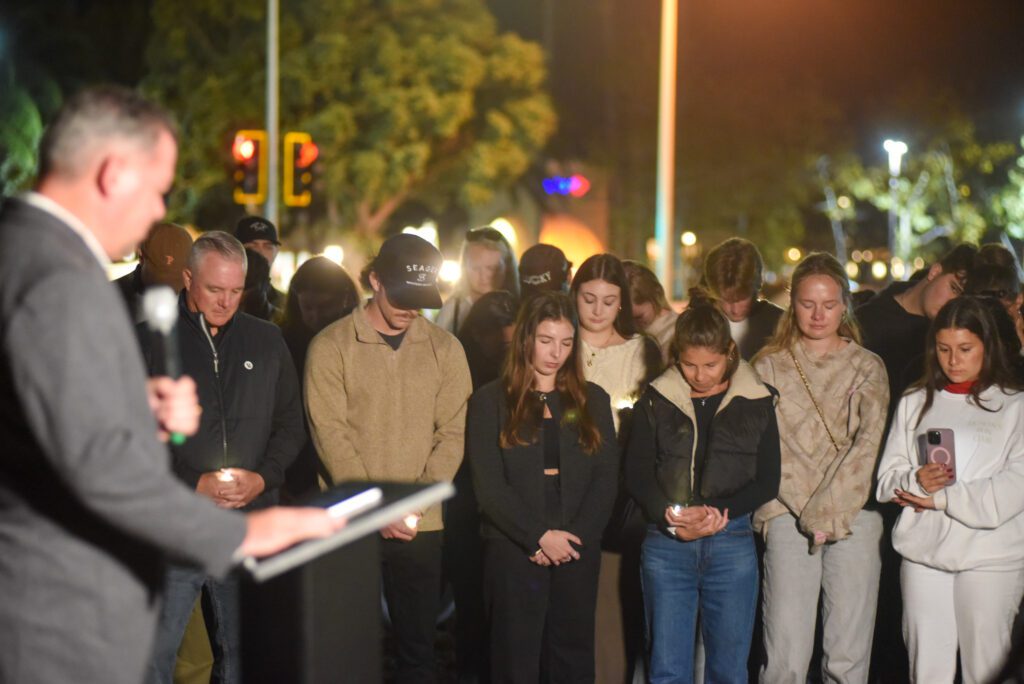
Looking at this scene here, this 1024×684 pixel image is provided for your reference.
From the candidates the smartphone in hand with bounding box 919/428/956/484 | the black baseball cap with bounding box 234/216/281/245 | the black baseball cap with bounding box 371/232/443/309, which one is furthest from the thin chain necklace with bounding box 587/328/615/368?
the black baseball cap with bounding box 234/216/281/245

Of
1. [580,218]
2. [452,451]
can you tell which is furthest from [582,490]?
Answer: [580,218]

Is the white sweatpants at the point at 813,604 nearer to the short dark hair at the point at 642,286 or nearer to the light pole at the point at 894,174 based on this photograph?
the short dark hair at the point at 642,286

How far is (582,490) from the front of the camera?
5.96m

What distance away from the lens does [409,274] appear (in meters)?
5.91

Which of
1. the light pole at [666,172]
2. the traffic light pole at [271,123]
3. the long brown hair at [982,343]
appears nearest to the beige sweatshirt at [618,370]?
the long brown hair at [982,343]

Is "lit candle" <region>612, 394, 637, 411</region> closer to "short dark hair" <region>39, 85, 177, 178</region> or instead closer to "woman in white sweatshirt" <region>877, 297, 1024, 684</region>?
"woman in white sweatshirt" <region>877, 297, 1024, 684</region>

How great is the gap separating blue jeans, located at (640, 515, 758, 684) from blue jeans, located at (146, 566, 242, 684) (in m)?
1.97

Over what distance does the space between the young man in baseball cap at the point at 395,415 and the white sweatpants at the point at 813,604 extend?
1697 mm

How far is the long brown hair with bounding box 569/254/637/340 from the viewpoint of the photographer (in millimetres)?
6812

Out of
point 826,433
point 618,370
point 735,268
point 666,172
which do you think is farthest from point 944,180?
point 826,433

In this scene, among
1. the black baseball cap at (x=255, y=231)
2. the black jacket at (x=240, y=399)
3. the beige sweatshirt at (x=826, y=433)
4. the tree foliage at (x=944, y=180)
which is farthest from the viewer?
the tree foliage at (x=944, y=180)

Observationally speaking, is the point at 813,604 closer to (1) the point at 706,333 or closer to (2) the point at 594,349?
(1) the point at 706,333

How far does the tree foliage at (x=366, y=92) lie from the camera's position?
31.9m

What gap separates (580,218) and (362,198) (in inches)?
399
